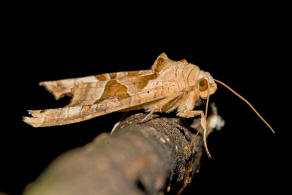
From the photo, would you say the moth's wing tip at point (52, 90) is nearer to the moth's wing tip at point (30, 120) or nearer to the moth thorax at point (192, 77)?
the moth's wing tip at point (30, 120)

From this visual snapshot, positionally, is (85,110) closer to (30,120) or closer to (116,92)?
(116,92)

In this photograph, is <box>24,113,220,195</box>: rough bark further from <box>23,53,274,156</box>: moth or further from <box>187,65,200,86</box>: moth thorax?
<box>187,65,200,86</box>: moth thorax

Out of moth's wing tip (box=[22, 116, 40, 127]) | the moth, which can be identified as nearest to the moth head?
the moth

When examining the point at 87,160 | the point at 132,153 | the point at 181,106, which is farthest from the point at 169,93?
the point at 87,160

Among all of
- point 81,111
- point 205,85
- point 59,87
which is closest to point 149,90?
point 205,85

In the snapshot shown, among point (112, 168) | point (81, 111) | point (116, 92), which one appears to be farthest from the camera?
point (116, 92)

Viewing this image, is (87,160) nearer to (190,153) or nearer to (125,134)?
(125,134)

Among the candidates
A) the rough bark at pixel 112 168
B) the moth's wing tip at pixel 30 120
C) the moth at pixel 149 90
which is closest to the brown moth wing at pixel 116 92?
the moth at pixel 149 90

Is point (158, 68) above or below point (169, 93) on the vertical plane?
above
